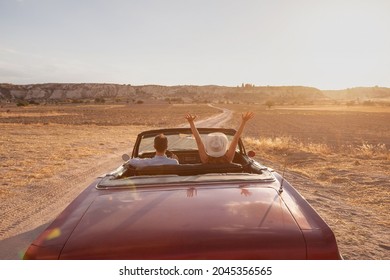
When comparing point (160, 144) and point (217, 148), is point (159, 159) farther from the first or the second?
point (217, 148)

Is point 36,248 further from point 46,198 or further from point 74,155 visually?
point 74,155

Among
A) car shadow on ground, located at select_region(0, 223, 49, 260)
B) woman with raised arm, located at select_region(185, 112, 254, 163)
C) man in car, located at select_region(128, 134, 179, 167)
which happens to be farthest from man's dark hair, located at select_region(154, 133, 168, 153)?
car shadow on ground, located at select_region(0, 223, 49, 260)

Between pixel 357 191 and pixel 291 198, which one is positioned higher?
pixel 291 198

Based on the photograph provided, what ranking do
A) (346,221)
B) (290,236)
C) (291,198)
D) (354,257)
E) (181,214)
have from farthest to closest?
(346,221) < (354,257) < (291,198) < (181,214) < (290,236)

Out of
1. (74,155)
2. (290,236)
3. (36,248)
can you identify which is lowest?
(74,155)

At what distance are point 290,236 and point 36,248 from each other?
141cm

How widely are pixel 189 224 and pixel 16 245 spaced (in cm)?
369

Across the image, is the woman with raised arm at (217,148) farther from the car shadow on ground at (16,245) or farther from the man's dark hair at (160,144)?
the car shadow on ground at (16,245)

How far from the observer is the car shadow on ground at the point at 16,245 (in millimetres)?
4460

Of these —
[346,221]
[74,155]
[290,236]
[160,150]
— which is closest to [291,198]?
[290,236]

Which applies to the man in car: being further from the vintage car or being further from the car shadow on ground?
the car shadow on ground

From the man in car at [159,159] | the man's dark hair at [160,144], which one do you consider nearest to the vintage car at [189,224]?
the man in car at [159,159]

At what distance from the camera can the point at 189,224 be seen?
2.09 m

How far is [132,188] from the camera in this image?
2859 millimetres
